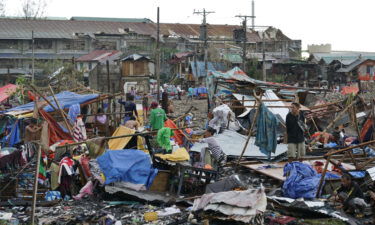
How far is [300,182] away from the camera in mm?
7973

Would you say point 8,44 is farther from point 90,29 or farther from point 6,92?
point 6,92

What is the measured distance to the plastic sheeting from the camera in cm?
788

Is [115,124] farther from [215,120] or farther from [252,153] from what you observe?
[252,153]

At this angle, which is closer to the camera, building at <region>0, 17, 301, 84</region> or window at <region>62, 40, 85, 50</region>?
building at <region>0, 17, 301, 84</region>

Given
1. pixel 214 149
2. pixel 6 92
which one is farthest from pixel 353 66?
pixel 214 149

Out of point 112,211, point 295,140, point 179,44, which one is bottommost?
point 112,211

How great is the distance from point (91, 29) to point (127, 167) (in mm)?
44311

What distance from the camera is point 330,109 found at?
15195 mm

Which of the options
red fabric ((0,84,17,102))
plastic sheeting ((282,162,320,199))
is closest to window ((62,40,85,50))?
red fabric ((0,84,17,102))

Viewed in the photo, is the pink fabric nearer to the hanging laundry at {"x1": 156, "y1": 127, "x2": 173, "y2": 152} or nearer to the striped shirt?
the hanging laundry at {"x1": 156, "y1": 127, "x2": 173, "y2": 152}

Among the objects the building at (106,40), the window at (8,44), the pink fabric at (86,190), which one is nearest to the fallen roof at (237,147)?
the pink fabric at (86,190)

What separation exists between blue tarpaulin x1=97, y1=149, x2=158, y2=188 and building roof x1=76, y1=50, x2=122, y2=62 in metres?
35.6

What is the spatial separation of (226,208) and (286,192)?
1876 millimetres

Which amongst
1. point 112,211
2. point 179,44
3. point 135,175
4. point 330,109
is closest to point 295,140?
point 135,175
